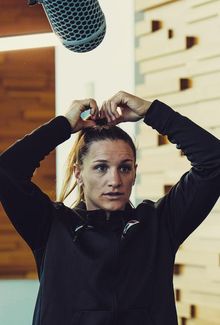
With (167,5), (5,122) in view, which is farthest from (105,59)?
(5,122)

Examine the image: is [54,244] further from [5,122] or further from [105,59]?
[5,122]

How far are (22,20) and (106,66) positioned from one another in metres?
3.93

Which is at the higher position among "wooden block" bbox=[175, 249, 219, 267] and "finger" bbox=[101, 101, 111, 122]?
"finger" bbox=[101, 101, 111, 122]

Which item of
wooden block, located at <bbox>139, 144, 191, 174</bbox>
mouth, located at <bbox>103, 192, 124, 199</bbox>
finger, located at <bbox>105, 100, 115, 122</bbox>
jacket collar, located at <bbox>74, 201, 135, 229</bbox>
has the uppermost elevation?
wooden block, located at <bbox>139, 144, 191, 174</bbox>

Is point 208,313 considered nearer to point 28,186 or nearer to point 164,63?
point 164,63

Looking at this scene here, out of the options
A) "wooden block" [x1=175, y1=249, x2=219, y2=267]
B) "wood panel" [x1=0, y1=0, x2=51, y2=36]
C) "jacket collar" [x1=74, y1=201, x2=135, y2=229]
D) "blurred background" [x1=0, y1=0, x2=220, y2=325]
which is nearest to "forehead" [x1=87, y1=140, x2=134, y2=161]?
"jacket collar" [x1=74, y1=201, x2=135, y2=229]

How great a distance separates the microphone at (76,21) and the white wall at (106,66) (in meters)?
2.04

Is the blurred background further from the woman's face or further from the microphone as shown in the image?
the microphone

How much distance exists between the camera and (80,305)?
1854mm

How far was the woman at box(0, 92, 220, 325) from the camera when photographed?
6.12 feet

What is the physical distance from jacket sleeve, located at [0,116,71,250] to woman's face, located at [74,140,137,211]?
10 cm

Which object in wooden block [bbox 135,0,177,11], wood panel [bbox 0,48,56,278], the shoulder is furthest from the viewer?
wood panel [bbox 0,48,56,278]

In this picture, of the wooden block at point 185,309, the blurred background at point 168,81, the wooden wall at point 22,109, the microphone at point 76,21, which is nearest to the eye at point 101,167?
the microphone at point 76,21

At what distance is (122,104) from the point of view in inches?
80.1
